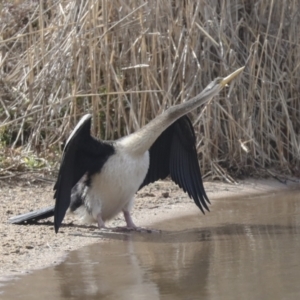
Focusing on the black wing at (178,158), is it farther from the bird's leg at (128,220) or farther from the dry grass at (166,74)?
the dry grass at (166,74)

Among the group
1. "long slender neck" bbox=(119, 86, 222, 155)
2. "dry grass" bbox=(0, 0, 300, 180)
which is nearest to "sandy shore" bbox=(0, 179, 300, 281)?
"dry grass" bbox=(0, 0, 300, 180)

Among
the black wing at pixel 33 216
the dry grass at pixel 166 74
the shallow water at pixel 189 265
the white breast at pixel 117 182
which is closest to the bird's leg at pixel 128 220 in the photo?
the white breast at pixel 117 182

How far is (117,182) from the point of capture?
19.6 ft

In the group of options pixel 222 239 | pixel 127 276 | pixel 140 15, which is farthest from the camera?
pixel 140 15

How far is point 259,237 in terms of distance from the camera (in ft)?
19.1

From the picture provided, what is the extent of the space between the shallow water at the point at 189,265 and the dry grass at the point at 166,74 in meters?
1.28

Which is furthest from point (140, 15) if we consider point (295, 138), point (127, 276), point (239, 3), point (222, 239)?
point (127, 276)

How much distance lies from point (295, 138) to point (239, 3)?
53.7 inches

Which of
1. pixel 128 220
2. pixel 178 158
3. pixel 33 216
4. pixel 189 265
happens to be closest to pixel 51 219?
pixel 33 216

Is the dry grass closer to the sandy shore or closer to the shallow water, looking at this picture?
the sandy shore

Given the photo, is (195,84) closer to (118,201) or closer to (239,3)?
(239,3)

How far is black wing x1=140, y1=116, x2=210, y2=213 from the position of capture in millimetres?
6527

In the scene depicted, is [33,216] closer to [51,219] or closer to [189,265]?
[51,219]

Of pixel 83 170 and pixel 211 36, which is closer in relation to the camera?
pixel 83 170
